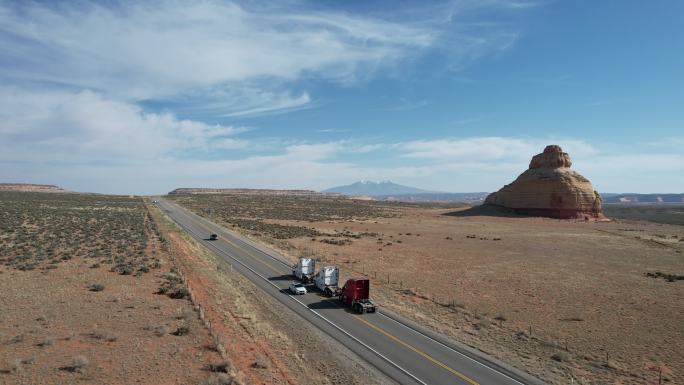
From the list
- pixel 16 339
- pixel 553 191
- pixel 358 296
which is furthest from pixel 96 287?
pixel 553 191

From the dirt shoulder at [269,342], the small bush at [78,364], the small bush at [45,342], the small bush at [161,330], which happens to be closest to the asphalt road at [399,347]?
the dirt shoulder at [269,342]

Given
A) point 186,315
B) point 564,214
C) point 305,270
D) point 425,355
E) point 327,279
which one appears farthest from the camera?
point 564,214

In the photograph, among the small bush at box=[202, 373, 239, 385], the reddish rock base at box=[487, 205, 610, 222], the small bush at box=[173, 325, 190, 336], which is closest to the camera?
the small bush at box=[202, 373, 239, 385]

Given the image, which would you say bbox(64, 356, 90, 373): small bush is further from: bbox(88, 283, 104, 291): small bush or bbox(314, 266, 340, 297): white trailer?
bbox(314, 266, 340, 297): white trailer

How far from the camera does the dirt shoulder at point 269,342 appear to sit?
56.0 feet

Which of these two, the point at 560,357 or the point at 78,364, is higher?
the point at 78,364

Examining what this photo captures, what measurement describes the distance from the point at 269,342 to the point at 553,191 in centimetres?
10934

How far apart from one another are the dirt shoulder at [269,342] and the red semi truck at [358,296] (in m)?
4.19

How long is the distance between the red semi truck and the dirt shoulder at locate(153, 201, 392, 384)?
13.7 ft

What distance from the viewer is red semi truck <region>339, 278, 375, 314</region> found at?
2653 centimetres

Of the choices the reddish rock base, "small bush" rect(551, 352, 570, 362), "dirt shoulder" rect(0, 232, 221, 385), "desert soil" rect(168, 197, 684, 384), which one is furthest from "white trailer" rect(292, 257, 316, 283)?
the reddish rock base

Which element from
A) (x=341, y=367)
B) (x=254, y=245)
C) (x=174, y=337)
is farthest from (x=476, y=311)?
(x=254, y=245)

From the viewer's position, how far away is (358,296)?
27469mm

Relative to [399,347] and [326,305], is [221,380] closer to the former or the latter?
[399,347]
